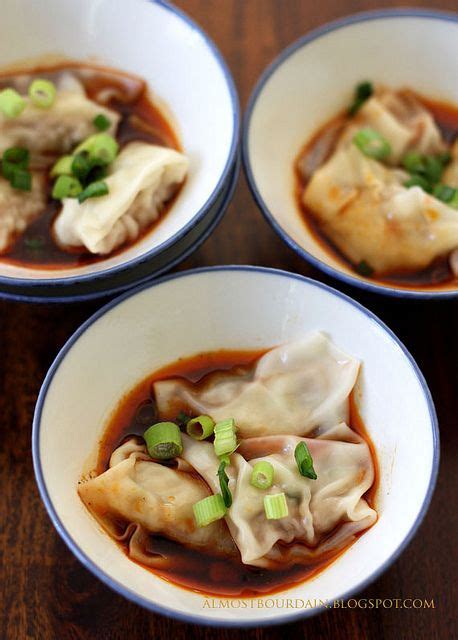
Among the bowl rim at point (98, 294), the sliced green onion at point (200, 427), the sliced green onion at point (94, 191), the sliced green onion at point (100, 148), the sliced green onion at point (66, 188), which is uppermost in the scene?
the sliced green onion at point (100, 148)

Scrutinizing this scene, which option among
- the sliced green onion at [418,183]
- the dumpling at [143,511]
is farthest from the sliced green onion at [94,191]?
the sliced green onion at [418,183]

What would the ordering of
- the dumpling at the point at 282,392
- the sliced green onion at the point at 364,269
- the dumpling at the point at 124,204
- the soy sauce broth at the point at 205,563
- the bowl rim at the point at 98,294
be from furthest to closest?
1. the sliced green onion at the point at 364,269
2. the dumpling at the point at 124,204
3. the bowl rim at the point at 98,294
4. the dumpling at the point at 282,392
5. the soy sauce broth at the point at 205,563

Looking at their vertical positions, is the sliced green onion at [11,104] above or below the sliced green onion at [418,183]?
above

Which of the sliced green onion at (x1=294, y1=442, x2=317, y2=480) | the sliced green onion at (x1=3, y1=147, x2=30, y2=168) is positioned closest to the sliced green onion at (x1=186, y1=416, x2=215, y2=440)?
the sliced green onion at (x1=294, y1=442, x2=317, y2=480)

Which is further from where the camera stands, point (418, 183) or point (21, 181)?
point (418, 183)

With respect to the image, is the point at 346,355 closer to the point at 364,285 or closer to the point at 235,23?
the point at 364,285

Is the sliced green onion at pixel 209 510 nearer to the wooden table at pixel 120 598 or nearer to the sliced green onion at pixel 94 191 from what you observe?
the wooden table at pixel 120 598

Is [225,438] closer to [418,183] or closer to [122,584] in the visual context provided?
[122,584]

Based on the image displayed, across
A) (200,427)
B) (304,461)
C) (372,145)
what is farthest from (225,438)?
(372,145)
